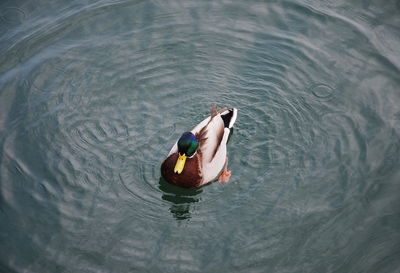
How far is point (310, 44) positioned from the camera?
9945mm

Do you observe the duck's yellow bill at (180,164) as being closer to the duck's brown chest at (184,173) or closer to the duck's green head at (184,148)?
the duck's green head at (184,148)

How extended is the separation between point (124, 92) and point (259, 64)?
2.44m

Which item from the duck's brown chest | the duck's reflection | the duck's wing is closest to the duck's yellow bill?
the duck's brown chest

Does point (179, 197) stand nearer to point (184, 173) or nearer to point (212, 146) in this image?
point (184, 173)

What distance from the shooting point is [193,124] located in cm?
861

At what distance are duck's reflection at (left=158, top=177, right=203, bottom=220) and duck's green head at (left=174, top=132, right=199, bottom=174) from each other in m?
0.53

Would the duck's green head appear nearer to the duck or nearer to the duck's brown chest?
the duck

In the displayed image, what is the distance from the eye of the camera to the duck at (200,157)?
24.8ft

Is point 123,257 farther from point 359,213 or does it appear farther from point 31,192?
point 359,213

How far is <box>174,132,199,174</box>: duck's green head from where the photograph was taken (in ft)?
24.4

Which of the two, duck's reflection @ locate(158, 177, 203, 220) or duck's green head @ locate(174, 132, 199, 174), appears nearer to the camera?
duck's green head @ locate(174, 132, 199, 174)

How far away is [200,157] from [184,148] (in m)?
0.47

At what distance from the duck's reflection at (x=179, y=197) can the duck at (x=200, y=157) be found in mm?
95

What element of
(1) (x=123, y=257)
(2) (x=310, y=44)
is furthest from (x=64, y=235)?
(2) (x=310, y=44)
